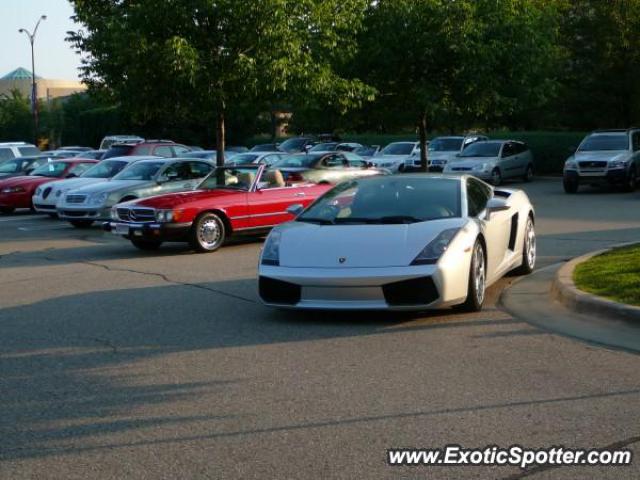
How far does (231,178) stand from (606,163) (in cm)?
1465

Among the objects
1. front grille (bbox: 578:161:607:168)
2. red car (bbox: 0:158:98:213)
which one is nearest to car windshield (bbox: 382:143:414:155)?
front grille (bbox: 578:161:607:168)

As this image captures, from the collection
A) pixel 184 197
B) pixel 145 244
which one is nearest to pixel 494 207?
pixel 184 197

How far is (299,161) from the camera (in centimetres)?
2648

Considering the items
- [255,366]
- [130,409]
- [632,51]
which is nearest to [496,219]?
[255,366]

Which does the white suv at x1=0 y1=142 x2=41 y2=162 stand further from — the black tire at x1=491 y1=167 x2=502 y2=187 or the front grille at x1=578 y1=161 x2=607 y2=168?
the front grille at x1=578 y1=161 x2=607 y2=168

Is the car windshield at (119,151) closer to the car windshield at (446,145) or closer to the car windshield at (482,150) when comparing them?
the car windshield at (482,150)

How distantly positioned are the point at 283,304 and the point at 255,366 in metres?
1.74

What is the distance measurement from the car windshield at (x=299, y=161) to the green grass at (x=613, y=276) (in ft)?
45.3

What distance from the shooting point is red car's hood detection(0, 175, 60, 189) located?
84.7 ft

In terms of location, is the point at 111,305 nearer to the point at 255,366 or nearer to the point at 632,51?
the point at 255,366

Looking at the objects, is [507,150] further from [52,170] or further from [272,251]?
[272,251]

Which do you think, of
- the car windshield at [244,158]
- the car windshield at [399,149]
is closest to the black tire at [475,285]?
the car windshield at [244,158]

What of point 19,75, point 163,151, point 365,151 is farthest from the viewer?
point 19,75

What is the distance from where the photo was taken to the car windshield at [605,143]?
2930 centimetres
